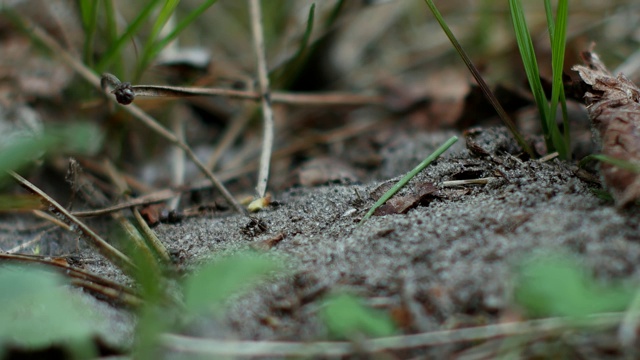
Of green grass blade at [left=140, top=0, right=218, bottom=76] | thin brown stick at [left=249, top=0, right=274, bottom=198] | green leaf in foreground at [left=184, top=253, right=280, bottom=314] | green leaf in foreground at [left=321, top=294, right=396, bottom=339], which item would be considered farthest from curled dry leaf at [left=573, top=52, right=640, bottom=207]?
green grass blade at [left=140, top=0, right=218, bottom=76]

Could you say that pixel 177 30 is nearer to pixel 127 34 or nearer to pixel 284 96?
pixel 127 34

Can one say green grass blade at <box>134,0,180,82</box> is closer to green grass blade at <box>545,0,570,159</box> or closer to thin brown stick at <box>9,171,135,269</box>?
thin brown stick at <box>9,171,135,269</box>

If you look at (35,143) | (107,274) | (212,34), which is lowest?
(107,274)

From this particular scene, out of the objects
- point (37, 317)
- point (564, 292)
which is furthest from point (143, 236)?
point (564, 292)

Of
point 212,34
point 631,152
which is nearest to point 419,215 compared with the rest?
point 631,152

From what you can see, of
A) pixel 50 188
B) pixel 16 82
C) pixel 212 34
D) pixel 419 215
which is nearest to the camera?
pixel 419 215

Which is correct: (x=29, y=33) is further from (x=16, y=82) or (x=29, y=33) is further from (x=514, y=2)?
(x=514, y=2)
